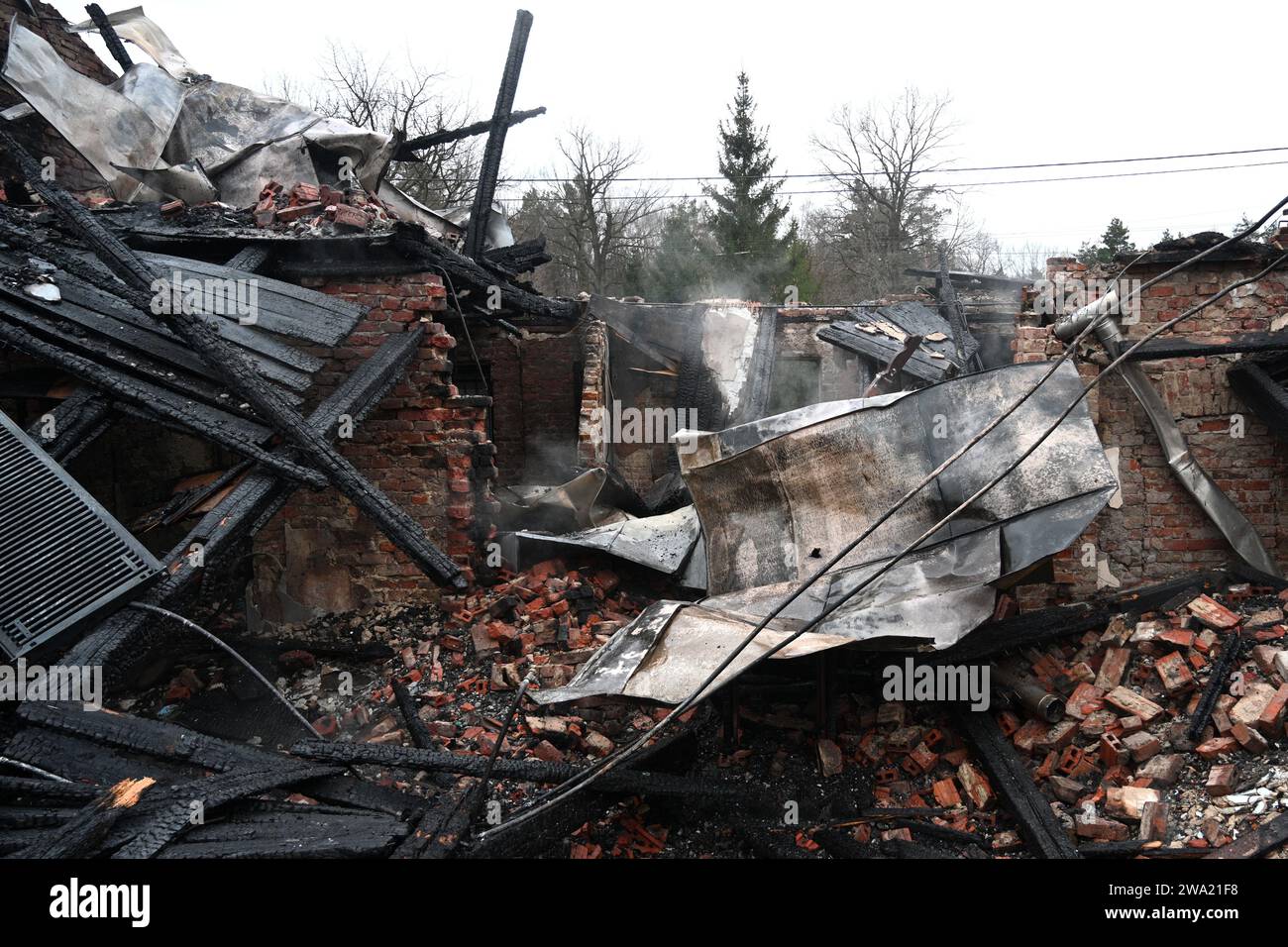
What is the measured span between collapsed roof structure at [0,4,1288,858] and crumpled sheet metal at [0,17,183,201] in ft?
0.12

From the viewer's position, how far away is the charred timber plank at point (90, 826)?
8.65 feet

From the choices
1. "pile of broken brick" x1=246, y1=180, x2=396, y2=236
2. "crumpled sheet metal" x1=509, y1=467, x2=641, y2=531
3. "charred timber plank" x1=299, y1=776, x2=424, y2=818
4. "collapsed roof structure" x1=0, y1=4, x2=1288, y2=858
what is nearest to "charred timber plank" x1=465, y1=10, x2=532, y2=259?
"collapsed roof structure" x1=0, y1=4, x2=1288, y2=858

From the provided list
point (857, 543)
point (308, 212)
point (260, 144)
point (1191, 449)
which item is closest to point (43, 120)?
point (260, 144)

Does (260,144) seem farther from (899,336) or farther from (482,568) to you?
(899,336)

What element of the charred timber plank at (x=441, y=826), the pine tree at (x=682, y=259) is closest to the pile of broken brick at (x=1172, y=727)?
the charred timber plank at (x=441, y=826)

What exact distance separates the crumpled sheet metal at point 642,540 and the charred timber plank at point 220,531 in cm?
207

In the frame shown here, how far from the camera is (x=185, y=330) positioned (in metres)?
4.74

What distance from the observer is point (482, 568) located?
700cm

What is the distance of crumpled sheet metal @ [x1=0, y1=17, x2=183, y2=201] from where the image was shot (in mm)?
7750

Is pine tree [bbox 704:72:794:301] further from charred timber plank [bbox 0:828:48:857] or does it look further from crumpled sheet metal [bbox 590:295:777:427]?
charred timber plank [bbox 0:828:48:857]

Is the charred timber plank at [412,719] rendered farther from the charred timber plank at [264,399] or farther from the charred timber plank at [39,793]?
the charred timber plank at [39,793]

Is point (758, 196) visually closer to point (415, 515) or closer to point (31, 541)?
point (415, 515)

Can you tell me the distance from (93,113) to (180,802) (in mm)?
8271

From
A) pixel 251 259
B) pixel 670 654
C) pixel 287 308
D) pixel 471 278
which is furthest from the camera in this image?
pixel 471 278
